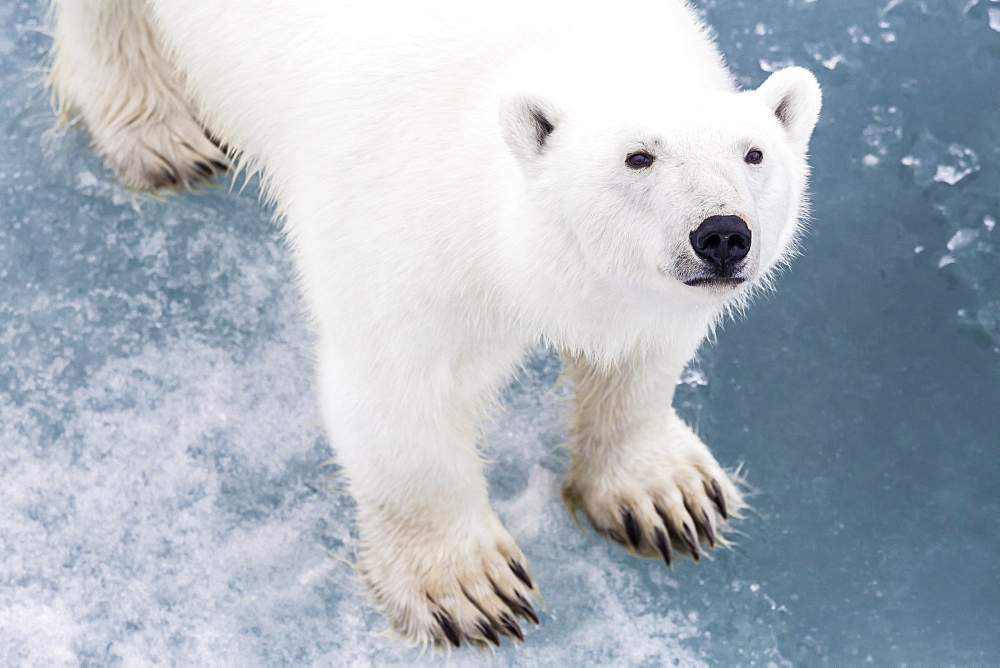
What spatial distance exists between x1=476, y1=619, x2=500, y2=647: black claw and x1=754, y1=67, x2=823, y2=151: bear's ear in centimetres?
149

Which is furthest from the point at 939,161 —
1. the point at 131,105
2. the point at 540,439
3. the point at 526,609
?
the point at 131,105

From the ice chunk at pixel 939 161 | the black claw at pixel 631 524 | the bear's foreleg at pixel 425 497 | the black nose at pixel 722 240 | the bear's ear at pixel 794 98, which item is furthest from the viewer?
the ice chunk at pixel 939 161

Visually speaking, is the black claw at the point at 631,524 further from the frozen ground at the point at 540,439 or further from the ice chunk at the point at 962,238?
the ice chunk at the point at 962,238

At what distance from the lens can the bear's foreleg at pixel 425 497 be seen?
271 cm

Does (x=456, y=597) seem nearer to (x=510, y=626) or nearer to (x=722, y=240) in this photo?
(x=510, y=626)

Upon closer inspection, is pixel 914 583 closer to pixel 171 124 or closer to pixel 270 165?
pixel 270 165

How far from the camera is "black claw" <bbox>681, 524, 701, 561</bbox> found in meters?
3.28

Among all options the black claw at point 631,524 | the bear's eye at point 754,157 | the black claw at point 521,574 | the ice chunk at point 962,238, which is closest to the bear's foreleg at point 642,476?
the black claw at point 631,524

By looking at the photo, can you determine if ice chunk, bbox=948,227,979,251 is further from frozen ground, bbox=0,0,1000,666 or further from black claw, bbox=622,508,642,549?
black claw, bbox=622,508,642,549

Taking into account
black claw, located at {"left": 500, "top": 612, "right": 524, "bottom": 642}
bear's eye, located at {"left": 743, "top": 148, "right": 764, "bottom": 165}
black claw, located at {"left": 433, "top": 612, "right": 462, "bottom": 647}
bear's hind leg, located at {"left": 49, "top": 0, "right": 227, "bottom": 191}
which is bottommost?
black claw, located at {"left": 433, "top": 612, "right": 462, "bottom": 647}

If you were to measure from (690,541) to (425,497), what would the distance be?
2.57 ft

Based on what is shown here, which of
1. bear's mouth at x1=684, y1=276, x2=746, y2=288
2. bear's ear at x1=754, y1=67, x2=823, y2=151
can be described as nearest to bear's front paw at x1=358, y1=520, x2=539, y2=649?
bear's mouth at x1=684, y1=276, x2=746, y2=288

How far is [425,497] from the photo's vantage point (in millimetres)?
2953

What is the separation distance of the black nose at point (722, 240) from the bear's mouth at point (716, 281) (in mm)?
41
